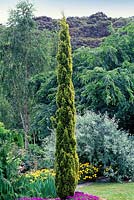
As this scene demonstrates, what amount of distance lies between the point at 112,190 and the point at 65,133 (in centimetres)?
414

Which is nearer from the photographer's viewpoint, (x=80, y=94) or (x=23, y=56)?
(x=80, y=94)

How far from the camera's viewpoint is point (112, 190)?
13.0 meters

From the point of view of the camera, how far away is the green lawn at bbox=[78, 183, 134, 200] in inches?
464

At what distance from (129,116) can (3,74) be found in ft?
25.3

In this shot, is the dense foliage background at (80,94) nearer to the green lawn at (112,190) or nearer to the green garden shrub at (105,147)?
the green garden shrub at (105,147)

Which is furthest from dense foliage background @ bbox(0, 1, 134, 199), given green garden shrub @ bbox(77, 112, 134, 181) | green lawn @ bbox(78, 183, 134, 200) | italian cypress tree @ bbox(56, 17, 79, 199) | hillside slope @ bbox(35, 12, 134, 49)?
hillside slope @ bbox(35, 12, 134, 49)

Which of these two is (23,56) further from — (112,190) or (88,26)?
(88,26)

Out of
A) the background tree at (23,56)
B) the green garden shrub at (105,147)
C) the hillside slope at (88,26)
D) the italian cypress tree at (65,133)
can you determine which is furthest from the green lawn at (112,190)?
the hillside slope at (88,26)

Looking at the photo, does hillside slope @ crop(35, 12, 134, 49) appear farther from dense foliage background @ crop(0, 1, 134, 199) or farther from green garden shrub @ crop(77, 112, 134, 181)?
green garden shrub @ crop(77, 112, 134, 181)

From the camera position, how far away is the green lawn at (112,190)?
1179 centimetres

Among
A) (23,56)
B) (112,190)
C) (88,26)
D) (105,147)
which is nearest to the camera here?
(112,190)

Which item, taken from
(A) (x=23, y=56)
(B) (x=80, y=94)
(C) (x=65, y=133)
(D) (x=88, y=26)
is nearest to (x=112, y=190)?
(C) (x=65, y=133)

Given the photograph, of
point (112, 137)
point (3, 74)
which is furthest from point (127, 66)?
point (3, 74)

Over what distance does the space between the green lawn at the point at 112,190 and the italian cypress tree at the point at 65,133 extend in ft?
7.50
